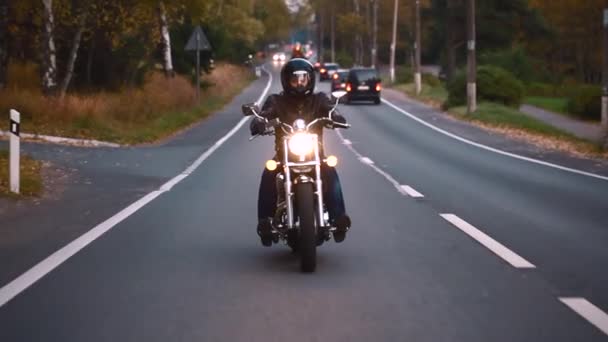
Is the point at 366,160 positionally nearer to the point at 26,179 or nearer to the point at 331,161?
the point at 26,179

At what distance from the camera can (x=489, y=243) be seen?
386 inches

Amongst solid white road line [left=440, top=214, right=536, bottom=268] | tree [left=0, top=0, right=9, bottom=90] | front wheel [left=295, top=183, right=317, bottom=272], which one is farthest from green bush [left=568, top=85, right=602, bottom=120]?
front wheel [left=295, top=183, right=317, bottom=272]

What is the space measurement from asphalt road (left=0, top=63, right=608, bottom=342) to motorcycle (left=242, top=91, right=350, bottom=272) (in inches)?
11.2

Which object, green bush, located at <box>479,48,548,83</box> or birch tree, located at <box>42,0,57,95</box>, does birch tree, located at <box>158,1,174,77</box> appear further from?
green bush, located at <box>479,48,548,83</box>

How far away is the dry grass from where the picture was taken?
27734mm

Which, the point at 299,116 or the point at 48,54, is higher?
the point at 48,54

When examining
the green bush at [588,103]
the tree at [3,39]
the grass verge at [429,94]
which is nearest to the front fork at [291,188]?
the tree at [3,39]

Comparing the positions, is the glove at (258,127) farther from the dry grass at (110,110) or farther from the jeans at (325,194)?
the dry grass at (110,110)

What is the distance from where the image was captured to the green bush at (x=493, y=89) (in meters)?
48.1

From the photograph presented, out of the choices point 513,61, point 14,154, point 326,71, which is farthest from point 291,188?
point 326,71

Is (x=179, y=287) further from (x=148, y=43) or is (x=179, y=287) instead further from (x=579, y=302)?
(x=148, y=43)

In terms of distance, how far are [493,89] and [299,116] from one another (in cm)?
4065

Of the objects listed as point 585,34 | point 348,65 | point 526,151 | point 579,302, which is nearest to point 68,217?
point 579,302

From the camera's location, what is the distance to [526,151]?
83.0ft
